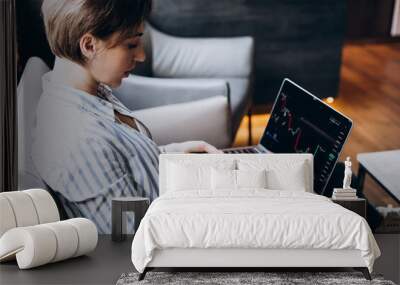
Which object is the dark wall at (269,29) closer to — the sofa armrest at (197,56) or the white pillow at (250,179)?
the sofa armrest at (197,56)

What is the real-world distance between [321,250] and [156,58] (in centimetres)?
225

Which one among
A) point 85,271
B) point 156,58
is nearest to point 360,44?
point 156,58

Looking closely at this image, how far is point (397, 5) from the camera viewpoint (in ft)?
23.7

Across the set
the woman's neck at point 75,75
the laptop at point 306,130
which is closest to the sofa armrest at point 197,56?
the laptop at point 306,130

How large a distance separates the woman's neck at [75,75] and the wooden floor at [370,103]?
1.25m

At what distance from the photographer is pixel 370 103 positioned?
287 inches

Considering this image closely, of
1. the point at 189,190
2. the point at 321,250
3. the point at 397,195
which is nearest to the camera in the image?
the point at 321,250

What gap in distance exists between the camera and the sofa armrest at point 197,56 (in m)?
7.22

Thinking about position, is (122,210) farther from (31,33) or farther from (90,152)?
(31,33)

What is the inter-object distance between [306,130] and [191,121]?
914 millimetres

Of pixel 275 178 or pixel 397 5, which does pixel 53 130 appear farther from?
pixel 397 5

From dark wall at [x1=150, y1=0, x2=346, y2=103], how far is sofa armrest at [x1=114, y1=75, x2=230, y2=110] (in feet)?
1.17

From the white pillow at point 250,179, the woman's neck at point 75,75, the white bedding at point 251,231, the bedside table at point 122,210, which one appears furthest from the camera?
the woman's neck at point 75,75

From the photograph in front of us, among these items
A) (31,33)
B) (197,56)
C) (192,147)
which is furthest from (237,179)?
(31,33)
